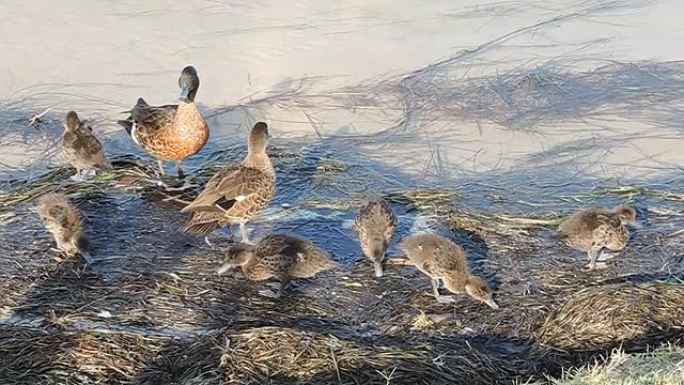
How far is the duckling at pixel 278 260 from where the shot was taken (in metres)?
5.86

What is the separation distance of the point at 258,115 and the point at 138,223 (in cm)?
181

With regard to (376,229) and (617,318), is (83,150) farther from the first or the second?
→ (617,318)

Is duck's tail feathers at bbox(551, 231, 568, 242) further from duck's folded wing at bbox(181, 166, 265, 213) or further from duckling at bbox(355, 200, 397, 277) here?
duck's folded wing at bbox(181, 166, 265, 213)

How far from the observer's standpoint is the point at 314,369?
4914 millimetres

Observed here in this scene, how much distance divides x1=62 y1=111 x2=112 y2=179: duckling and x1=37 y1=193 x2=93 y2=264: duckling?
32.0 inches

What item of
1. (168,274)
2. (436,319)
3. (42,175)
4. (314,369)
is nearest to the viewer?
(314,369)

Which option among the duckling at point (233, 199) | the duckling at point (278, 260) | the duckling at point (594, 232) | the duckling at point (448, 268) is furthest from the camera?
the duckling at point (233, 199)

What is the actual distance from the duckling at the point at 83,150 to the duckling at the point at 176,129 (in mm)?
275

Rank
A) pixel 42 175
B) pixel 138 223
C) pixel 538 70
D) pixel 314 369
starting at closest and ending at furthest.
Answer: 1. pixel 314 369
2. pixel 138 223
3. pixel 42 175
4. pixel 538 70

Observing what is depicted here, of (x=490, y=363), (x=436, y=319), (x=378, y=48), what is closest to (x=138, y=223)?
(x=436, y=319)

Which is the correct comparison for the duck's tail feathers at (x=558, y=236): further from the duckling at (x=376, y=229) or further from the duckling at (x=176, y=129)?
the duckling at (x=176, y=129)

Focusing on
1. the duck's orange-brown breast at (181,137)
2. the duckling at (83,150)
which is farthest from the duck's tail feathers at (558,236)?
the duckling at (83,150)

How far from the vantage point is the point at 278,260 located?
19.2 ft

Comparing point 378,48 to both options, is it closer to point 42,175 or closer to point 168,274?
point 42,175
